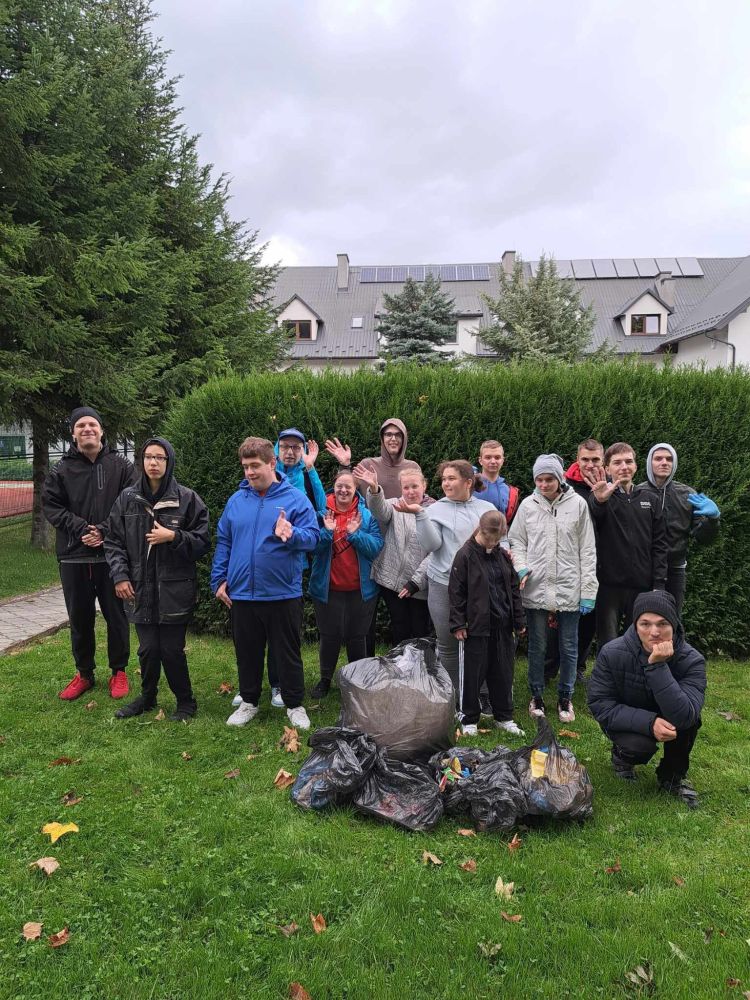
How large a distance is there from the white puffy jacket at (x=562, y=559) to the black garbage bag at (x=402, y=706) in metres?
1.09

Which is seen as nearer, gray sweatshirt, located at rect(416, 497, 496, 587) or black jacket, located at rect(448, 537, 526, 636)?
black jacket, located at rect(448, 537, 526, 636)

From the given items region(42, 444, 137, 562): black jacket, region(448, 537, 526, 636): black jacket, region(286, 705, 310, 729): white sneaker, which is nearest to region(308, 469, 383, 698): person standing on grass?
region(286, 705, 310, 729): white sneaker

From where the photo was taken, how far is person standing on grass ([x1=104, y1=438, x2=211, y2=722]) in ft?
14.5

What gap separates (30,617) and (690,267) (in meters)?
42.8

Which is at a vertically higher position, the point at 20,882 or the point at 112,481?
the point at 112,481

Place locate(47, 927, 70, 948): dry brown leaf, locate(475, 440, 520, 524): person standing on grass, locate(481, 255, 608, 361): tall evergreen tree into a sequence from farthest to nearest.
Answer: locate(481, 255, 608, 361): tall evergreen tree < locate(475, 440, 520, 524): person standing on grass < locate(47, 927, 70, 948): dry brown leaf

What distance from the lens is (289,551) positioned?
4.33 m

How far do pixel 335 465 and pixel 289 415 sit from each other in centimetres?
70

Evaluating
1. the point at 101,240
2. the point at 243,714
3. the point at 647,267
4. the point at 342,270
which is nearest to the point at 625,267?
the point at 647,267

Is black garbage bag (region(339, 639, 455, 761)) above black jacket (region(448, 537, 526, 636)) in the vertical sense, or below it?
below

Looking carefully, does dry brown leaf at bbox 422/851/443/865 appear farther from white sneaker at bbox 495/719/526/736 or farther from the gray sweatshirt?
the gray sweatshirt

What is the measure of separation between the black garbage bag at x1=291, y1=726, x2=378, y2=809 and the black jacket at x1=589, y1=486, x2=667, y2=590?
8.08 ft

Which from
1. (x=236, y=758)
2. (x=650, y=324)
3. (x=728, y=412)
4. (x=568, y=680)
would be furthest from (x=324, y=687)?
(x=650, y=324)

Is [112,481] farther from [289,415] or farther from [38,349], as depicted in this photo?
[38,349]
